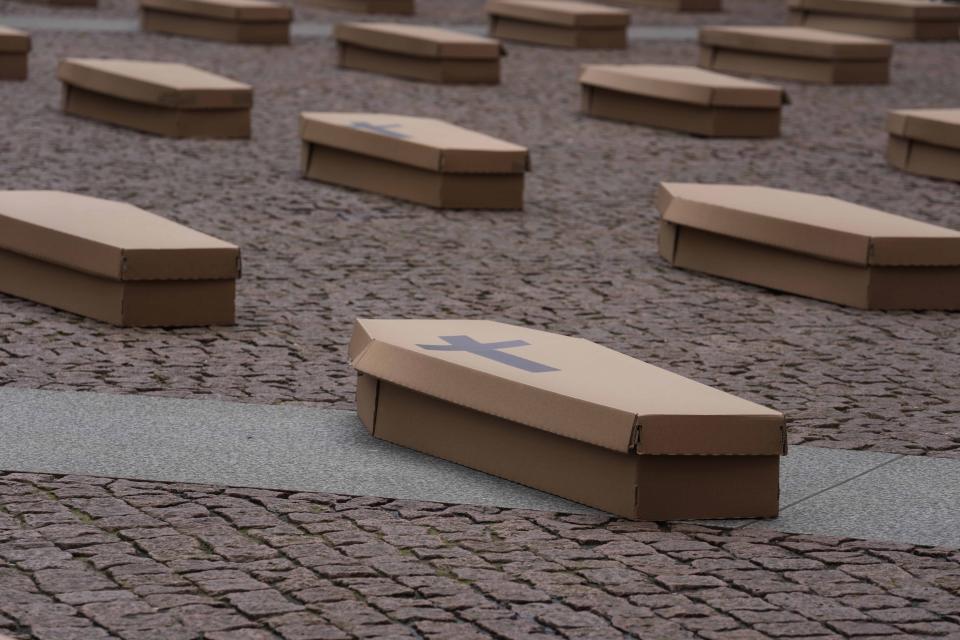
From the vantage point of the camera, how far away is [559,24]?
813 inches

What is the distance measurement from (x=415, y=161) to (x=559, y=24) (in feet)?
31.6

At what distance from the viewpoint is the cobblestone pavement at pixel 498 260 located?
7371 millimetres

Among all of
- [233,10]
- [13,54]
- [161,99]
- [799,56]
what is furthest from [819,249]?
[233,10]

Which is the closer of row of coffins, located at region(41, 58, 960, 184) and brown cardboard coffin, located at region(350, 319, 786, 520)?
brown cardboard coffin, located at region(350, 319, 786, 520)

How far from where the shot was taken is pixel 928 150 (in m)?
13.5

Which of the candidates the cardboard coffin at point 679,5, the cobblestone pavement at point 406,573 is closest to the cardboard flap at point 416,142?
the cobblestone pavement at point 406,573

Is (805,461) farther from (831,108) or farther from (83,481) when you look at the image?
(831,108)

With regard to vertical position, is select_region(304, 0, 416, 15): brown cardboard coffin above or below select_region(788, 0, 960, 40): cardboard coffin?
below

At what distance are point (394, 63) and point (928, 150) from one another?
238 inches

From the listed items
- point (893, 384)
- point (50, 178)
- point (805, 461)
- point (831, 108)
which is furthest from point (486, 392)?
point (831, 108)

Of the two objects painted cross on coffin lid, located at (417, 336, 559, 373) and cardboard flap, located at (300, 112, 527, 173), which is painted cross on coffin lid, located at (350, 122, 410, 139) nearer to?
cardboard flap, located at (300, 112, 527, 173)

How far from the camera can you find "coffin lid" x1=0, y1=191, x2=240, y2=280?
25.8ft

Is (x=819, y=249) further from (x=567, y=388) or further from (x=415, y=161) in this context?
(x=567, y=388)

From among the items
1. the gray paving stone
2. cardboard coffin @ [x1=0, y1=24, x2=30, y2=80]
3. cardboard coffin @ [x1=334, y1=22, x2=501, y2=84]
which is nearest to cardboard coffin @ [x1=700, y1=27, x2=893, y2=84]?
cardboard coffin @ [x1=334, y1=22, x2=501, y2=84]
